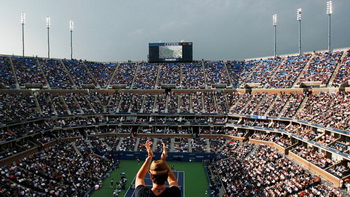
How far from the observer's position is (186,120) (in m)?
52.4

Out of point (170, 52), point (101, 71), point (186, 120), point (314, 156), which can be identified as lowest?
point (314, 156)

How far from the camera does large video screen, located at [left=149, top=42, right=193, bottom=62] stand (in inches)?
2670

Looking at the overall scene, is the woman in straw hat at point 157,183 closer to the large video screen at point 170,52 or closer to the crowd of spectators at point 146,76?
the crowd of spectators at point 146,76

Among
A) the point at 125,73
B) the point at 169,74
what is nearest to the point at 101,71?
the point at 125,73

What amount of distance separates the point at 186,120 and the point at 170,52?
73.4 ft

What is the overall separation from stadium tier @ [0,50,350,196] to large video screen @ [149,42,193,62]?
2.14m

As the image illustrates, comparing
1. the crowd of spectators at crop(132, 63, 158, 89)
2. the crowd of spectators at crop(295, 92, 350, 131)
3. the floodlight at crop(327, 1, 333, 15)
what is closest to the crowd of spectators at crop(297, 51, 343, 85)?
the crowd of spectators at crop(295, 92, 350, 131)

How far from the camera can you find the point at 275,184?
26.4 m

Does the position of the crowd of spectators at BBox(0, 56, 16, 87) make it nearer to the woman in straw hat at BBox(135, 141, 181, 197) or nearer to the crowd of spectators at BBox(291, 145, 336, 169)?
the crowd of spectators at BBox(291, 145, 336, 169)

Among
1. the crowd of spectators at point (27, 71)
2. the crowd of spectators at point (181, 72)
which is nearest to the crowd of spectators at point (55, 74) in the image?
the crowd of spectators at point (181, 72)

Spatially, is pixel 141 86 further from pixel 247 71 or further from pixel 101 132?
pixel 247 71

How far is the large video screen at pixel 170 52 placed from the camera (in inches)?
2670

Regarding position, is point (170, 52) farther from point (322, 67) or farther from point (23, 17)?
point (23, 17)

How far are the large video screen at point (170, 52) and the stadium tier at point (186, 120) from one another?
84.1 inches
